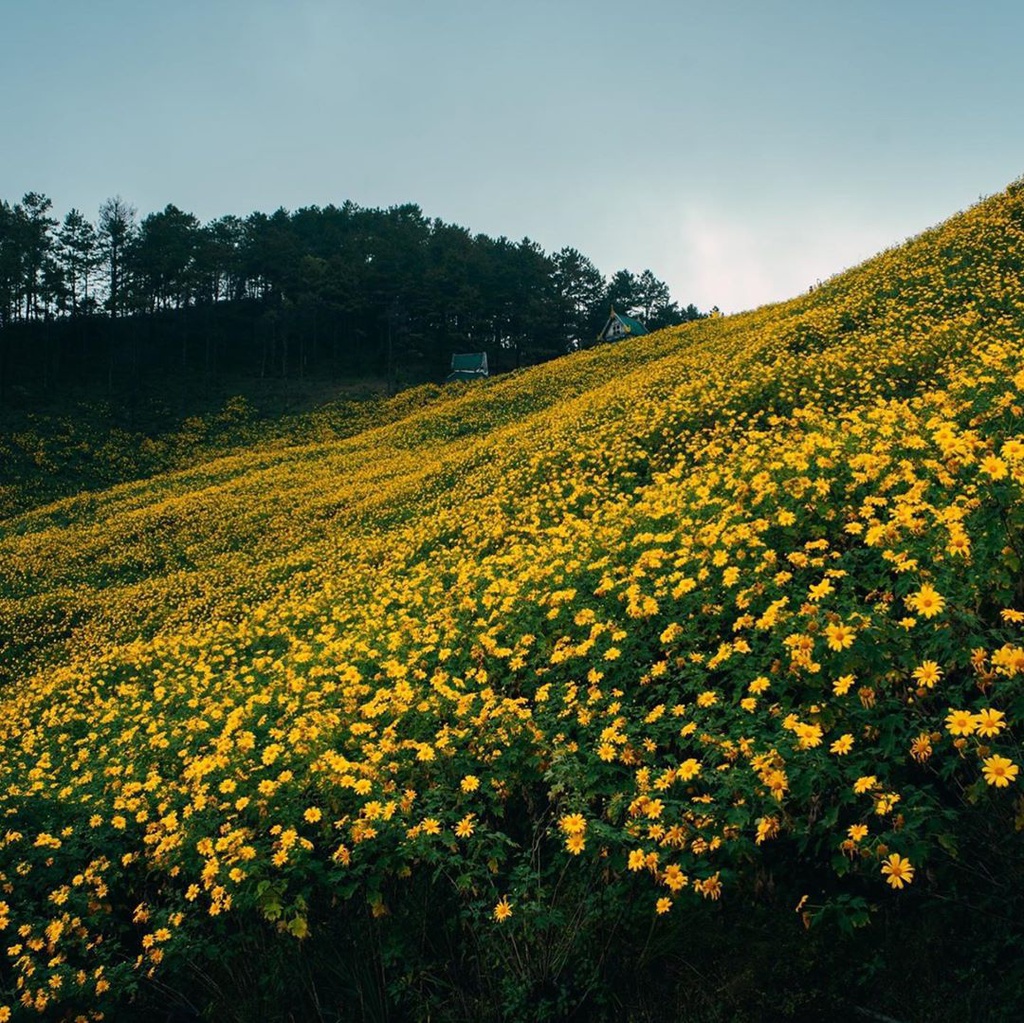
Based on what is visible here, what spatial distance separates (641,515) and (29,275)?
5959 centimetres

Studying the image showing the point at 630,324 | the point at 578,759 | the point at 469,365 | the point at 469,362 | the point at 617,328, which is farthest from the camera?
the point at 630,324

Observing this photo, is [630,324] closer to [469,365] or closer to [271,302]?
[469,365]

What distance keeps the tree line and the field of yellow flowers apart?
5335 cm

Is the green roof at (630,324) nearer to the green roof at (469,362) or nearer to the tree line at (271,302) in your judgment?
the tree line at (271,302)

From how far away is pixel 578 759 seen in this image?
467 cm

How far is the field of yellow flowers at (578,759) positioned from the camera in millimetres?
3562

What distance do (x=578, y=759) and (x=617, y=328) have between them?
227ft

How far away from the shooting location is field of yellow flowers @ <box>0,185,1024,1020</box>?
11.7 feet

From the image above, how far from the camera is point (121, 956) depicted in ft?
15.4

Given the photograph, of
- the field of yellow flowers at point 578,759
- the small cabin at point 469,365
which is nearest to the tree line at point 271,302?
the small cabin at point 469,365

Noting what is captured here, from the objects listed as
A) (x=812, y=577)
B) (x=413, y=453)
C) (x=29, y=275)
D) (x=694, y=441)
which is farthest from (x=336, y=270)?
(x=812, y=577)

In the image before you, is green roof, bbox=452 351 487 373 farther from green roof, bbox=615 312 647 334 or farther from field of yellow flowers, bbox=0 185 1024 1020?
field of yellow flowers, bbox=0 185 1024 1020

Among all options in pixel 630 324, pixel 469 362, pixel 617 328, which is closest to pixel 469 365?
pixel 469 362

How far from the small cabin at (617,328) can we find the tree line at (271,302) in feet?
10.0
